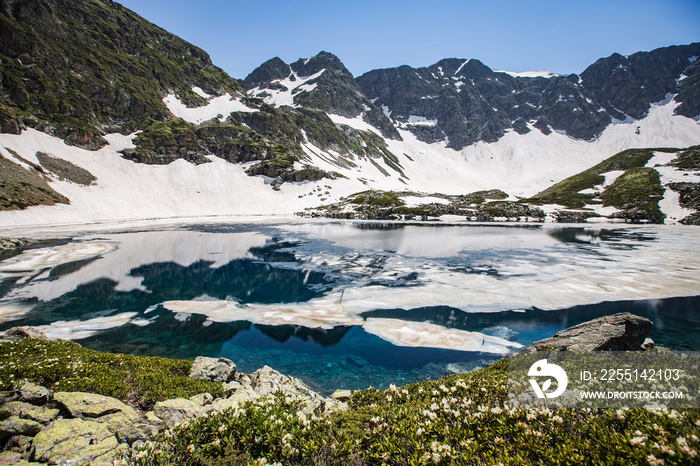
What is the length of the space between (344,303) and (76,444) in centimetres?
1446

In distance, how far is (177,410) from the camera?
7.13m

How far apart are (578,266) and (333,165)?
161 m

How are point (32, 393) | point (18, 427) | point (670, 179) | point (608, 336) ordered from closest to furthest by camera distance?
point (18, 427) < point (32, 393) < point (608, 336) < point (670, 179)

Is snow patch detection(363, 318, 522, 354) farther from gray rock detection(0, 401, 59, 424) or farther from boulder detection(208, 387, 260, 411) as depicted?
gray rock detection(0, 401, 59, 424)

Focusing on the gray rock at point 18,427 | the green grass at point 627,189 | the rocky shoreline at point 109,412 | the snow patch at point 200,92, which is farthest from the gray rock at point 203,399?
the snow patch at point 200,92

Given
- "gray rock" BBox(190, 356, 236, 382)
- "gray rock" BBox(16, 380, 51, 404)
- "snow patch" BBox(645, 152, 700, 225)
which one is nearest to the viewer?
"gray rock" BBox(16, 380, 51, 404)

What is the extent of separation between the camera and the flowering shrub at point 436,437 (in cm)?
419

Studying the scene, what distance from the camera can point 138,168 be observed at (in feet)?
361

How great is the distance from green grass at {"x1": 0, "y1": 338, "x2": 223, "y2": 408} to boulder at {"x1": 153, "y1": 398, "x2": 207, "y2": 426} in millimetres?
920

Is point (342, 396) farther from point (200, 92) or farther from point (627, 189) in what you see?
point (200, 92)

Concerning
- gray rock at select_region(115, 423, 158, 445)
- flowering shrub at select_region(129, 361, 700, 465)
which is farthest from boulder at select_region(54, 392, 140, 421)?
flowering shrub at select_region(129, 361, 700, 465)

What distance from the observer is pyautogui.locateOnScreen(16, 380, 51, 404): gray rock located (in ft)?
20.8

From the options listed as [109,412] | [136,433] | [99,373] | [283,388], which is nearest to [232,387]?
[283,388]

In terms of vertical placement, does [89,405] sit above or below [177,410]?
above
